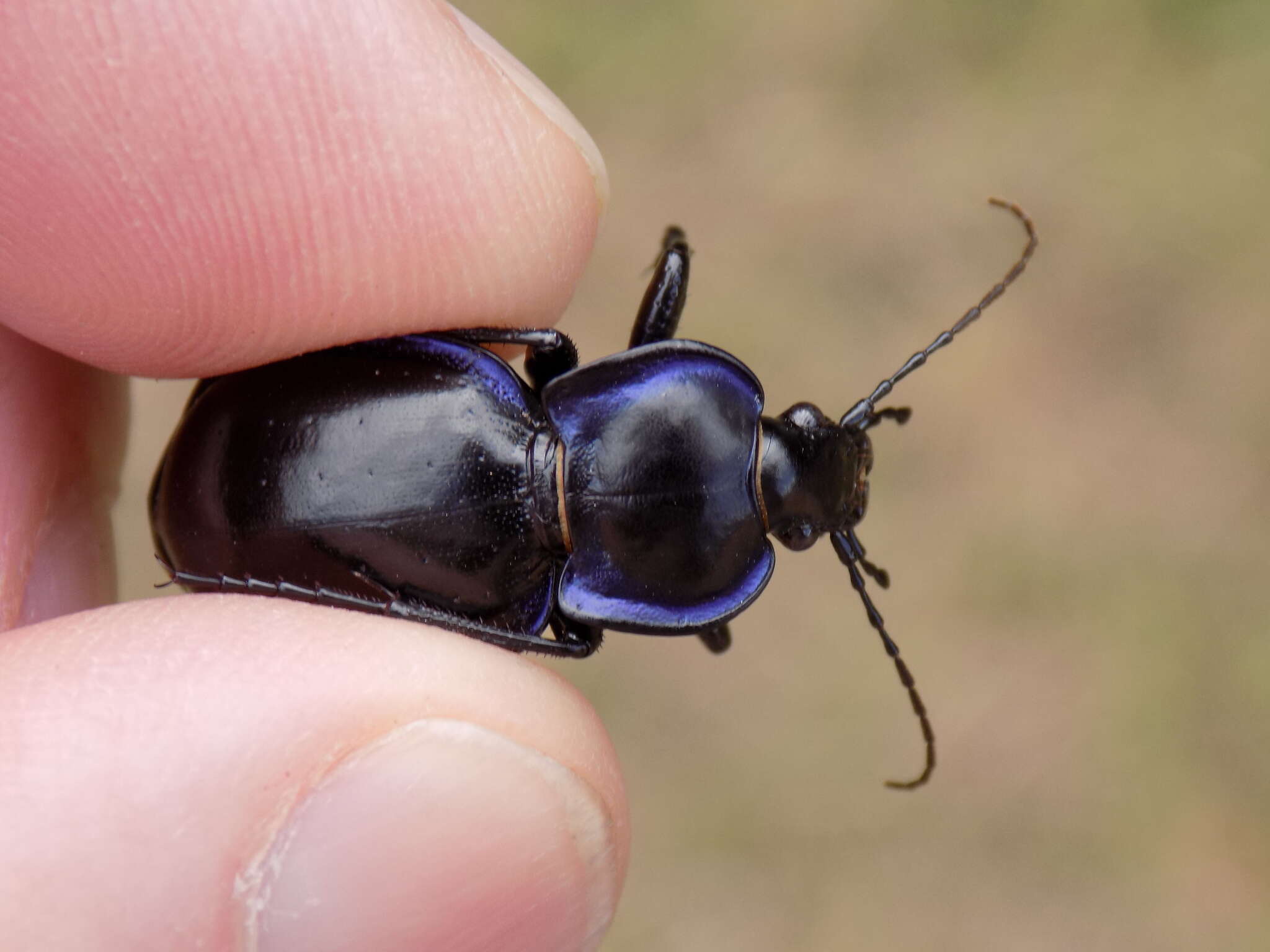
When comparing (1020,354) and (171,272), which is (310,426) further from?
(1020,354)

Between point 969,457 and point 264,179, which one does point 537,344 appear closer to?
point 264,179

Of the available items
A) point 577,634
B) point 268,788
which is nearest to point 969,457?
point 577,634

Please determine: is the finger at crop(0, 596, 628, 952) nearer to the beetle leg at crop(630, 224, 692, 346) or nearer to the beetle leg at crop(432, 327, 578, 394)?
the beetle leg at crop(432, 327, 578, 394)

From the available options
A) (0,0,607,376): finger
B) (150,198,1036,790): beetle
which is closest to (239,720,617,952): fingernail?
(150,198,1036,790): beetle

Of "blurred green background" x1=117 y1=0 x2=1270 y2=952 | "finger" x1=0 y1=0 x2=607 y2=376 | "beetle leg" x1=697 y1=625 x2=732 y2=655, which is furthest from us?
"blurred green background" x1=117 y1=0 x2=1270 y2=952

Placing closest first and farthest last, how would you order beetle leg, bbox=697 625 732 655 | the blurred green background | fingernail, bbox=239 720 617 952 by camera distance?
fingernail, bbox=239 720 617 952, beetle leg, bbox=697 625 732 655, the blurred green background

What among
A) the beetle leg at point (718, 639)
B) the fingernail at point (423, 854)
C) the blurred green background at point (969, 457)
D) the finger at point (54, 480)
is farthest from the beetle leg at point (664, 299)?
the blurred green background at point (969, 457)

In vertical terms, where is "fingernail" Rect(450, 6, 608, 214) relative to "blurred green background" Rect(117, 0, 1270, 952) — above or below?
above

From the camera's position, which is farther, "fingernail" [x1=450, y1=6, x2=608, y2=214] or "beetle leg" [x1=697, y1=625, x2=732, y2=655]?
"beetle leg" [x1=697, y1=625, x2=732, y2=655]

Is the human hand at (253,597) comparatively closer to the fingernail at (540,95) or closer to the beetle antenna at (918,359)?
the fingernail at (540,95)
